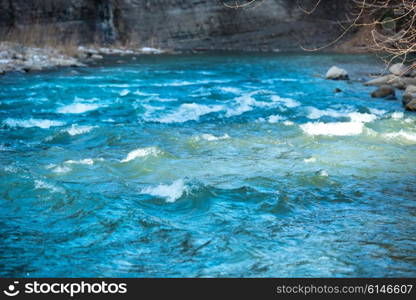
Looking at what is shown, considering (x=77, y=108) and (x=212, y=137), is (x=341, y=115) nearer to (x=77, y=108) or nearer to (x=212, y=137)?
(x=212, y=137)

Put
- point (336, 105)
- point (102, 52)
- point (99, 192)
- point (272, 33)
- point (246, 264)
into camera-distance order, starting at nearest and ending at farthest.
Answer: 1. point (246, 264)
2. point (99, 192)
3. point (336, 105)
4. point (102, 52)
5. point (272, 33)

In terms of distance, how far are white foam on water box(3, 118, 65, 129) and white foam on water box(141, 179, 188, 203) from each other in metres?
4.17

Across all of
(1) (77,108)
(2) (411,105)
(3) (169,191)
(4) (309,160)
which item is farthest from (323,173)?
(1) (77,108)

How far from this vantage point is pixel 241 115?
10852 mm

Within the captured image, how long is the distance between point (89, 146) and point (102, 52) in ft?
51.0

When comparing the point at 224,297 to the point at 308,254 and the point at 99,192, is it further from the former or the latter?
the point at 99,192

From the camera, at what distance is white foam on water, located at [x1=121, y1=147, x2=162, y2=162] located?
7418mm

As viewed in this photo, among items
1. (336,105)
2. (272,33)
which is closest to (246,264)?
(336,105)

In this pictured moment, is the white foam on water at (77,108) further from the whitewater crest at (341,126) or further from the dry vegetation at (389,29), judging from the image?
the whitewater crest at (341,126)

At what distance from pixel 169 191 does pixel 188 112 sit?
5.31 metres

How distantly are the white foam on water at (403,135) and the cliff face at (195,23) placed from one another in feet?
58.6

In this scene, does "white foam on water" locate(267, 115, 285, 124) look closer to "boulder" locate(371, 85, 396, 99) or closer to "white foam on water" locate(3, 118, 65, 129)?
"boulder" locate(371, 85, 396, 99)

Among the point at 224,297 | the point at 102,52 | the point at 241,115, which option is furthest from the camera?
the point at 102,52

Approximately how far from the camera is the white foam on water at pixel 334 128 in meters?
8.85
